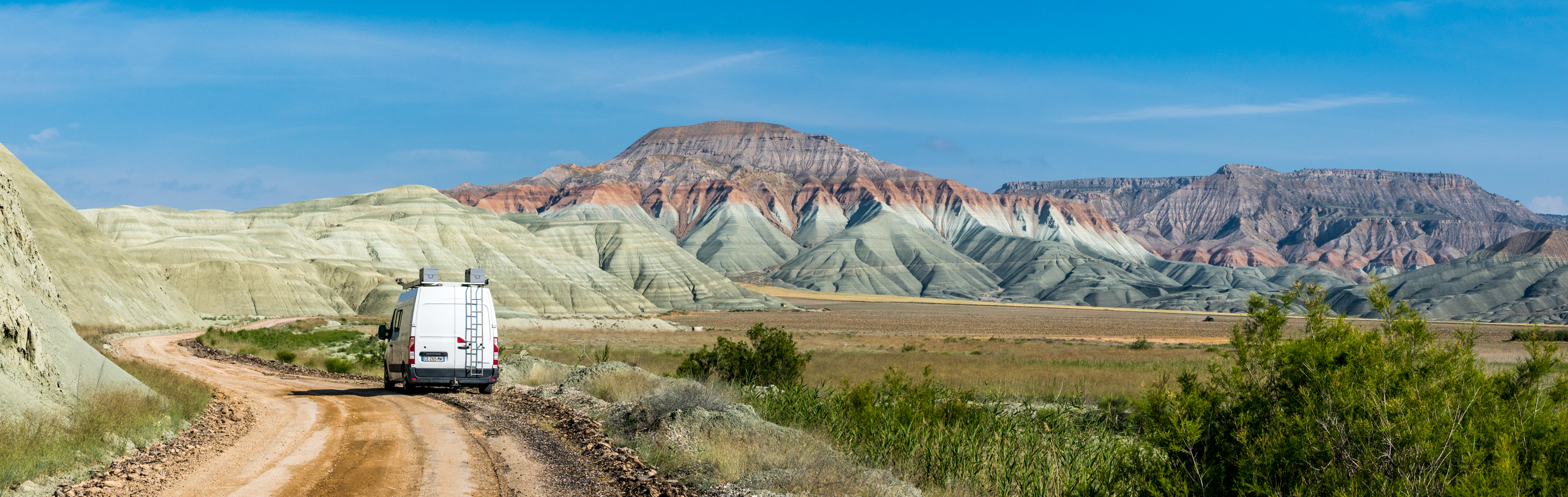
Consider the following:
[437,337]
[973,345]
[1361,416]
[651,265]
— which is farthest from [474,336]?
[651,265]

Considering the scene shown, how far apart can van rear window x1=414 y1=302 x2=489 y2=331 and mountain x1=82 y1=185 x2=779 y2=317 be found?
72644 mm

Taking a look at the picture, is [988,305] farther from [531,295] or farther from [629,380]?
[629,380]

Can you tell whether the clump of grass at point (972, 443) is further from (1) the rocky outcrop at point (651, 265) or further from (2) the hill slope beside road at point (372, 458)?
(1) the rocky outcrop at point (651, 265)

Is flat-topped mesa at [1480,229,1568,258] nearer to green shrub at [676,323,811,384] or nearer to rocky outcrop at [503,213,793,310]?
rocky outcrop at [503,213,793,310]

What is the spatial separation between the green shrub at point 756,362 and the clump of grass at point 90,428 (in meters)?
11.0

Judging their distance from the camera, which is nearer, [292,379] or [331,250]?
[292,379]

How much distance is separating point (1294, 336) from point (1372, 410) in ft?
7.70

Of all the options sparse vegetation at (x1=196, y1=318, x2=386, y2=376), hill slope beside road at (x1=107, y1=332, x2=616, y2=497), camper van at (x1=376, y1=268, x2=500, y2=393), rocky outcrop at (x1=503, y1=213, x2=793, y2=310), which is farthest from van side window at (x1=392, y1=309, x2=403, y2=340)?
rocky outcrop at (x1=503, y1=213, x2=793, y2=310)

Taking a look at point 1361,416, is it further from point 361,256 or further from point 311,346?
point 361,256

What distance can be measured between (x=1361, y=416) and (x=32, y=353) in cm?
1490

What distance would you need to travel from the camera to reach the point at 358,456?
36.7 ft

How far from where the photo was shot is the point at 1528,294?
536 feet

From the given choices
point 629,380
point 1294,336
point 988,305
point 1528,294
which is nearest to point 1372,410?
point 1294,336

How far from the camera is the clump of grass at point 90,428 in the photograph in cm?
910
